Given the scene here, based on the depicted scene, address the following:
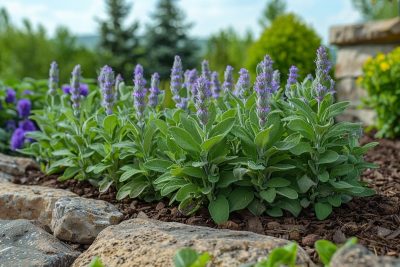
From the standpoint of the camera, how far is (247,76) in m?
3.66

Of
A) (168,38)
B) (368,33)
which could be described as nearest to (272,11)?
(168,38)

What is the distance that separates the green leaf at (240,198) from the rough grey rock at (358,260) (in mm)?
1392

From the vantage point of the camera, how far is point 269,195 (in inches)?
126

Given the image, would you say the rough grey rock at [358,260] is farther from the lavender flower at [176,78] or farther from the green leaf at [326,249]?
the lavender flower at [176,78]

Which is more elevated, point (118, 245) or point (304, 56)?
point (304, 56)

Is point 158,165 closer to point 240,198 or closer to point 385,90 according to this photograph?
point 240,198

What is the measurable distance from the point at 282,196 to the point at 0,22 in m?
22.5

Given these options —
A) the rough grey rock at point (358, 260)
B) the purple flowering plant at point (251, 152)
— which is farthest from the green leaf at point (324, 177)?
the rough grey rock at point (358, 260)

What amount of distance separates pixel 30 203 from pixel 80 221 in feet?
2.16

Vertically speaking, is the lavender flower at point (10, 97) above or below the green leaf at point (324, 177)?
above

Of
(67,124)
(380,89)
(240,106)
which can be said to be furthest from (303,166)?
(380,89)

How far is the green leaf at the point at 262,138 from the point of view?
3.07 m

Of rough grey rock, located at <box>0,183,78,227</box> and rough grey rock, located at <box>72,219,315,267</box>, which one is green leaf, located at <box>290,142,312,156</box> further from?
rough grey rock, located at <box>0,183,78,227</box>

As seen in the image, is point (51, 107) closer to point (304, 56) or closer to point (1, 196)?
point (1, 196)
